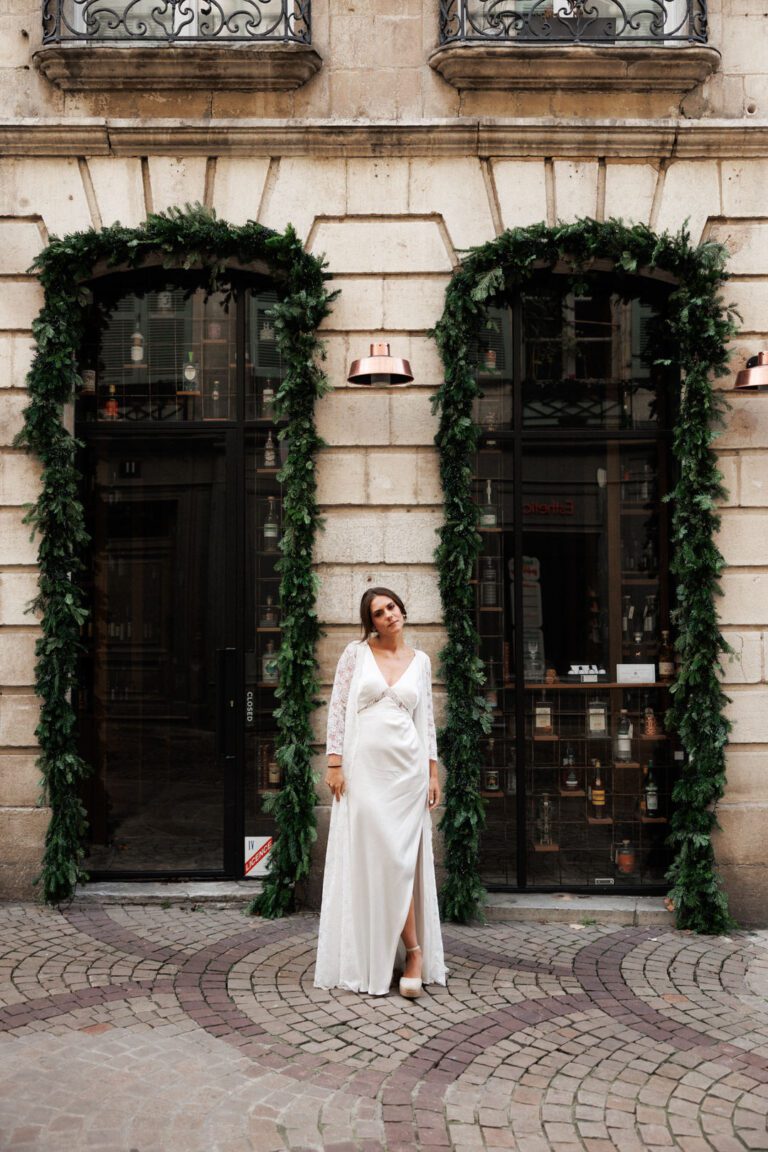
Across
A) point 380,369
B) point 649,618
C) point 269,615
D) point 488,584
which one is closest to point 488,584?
point 488,584

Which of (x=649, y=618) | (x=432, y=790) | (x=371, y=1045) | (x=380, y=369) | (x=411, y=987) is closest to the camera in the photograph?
(x=371, y=1045)

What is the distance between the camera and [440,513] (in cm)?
761

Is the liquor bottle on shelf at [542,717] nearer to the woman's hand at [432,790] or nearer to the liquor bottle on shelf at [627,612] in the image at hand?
the liquor bottle on shelf at [627,612]

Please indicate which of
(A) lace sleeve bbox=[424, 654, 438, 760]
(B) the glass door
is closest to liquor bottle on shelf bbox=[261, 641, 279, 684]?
(B) the glass door

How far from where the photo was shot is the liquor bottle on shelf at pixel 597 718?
7875mm

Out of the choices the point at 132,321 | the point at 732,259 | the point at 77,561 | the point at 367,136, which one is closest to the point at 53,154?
the point at 132,321

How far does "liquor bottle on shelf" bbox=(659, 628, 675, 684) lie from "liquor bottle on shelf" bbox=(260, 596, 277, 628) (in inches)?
120

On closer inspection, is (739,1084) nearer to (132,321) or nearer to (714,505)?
(714,505)

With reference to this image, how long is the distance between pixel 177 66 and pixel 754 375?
4900 millimetres

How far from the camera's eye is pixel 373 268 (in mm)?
7641

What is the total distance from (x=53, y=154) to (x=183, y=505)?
283 centimetres

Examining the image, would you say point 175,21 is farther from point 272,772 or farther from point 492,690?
point 272,772

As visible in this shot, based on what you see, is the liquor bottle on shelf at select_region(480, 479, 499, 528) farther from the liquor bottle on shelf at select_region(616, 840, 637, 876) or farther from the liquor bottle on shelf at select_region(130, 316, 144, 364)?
the liquor bottle on shelf at select_region(130, 316, 144, 364)

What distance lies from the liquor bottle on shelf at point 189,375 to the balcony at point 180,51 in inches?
80.6
